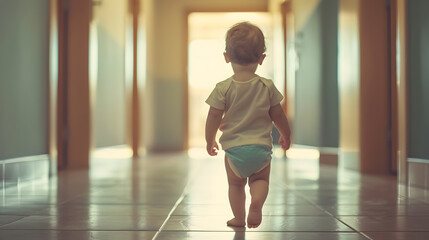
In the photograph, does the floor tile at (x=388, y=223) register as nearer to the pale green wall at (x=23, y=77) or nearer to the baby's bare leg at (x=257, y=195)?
the baby's bare leg at (x=257, y=195)

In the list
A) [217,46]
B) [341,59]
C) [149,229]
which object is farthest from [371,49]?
[217,46]

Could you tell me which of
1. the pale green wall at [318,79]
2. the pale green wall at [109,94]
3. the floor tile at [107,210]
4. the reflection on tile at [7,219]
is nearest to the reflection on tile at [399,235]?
the floor tile at [107,210]

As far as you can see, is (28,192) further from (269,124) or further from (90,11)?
(90,11)

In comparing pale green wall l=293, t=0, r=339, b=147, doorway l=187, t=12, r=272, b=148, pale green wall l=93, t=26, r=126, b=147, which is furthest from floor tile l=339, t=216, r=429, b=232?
doorway l=187, t=12, r=272, b=148

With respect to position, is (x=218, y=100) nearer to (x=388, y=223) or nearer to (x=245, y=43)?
(x=245, y=43)

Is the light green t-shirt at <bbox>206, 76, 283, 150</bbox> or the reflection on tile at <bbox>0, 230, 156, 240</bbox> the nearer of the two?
the reflection on tile at <bbox>0, 230, 156, 240</bbox>

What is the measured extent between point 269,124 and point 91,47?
266 cm

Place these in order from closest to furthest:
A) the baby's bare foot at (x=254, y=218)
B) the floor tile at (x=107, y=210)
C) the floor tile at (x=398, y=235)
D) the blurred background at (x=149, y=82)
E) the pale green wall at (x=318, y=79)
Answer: the floor tile at (x=398, y=235) → the baby's bare foot at (x=254, y=218) → the floor tile at (x=107, y=210) → the blurred background at (x=149, y=82) → the pale green wall at (x=318, y=79)

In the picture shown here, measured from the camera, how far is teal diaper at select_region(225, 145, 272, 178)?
1.49 m

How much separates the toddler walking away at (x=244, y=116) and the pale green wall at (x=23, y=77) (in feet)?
4.75

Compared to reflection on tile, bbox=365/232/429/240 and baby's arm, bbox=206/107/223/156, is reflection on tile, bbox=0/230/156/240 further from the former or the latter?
reflection on tile, bbox=365/232/429/240

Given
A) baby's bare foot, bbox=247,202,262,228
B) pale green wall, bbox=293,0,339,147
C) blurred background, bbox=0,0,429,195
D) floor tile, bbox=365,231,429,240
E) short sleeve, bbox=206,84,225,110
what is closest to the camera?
floor tile, bbox=365,231,429,240

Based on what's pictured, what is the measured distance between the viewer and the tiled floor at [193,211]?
138cm

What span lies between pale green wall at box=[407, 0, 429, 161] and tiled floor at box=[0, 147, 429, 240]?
0.84 ft
